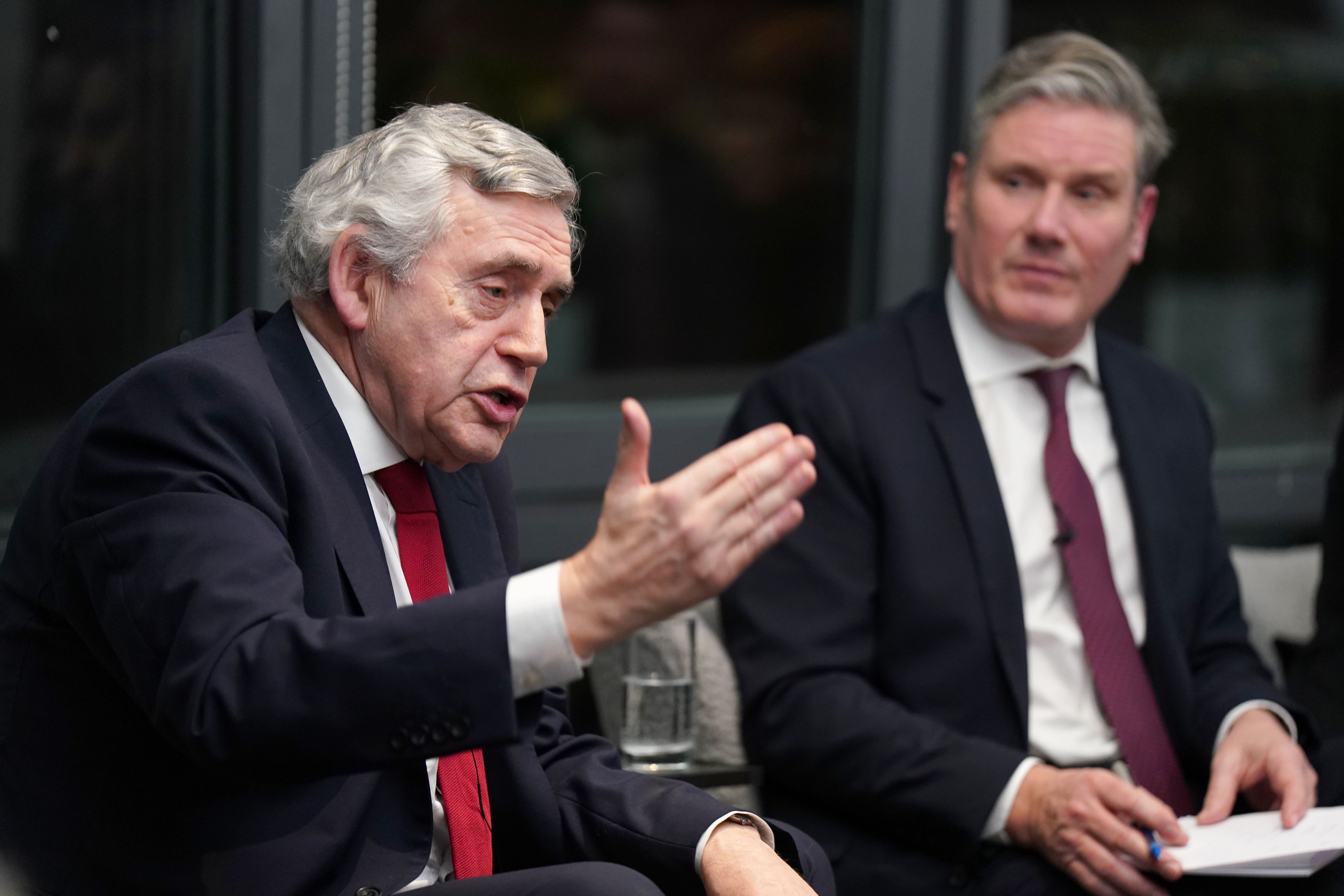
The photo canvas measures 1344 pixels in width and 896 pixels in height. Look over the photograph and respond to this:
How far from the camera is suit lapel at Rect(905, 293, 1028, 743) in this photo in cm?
223

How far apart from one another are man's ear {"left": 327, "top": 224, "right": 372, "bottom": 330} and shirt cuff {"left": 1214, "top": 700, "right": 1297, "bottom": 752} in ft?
5.07

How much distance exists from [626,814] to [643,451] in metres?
0.58

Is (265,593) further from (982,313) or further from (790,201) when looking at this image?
(790,201)

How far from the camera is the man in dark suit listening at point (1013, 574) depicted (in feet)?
6.88

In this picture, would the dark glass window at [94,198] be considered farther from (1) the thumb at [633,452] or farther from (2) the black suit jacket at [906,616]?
(1) the thumb at [633,452]

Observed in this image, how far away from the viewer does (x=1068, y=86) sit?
2410 millimetres

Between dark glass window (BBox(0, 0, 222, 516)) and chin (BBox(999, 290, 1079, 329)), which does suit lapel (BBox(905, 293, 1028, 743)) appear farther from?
dark glass window (BBox(0, 0, 222, 516))

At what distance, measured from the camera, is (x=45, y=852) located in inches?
59.1

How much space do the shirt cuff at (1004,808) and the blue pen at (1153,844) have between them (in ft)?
0.58

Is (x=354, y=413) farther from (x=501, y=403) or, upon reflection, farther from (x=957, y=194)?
(x=957, y=194)

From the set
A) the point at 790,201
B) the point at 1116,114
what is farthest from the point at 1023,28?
the point at 790,201

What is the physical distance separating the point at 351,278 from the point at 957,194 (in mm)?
1281

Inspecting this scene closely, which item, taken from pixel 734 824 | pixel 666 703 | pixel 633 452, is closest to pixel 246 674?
pixel 633 452

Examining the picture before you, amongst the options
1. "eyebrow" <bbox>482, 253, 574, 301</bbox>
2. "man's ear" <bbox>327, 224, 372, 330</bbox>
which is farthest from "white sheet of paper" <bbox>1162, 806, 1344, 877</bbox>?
"man's ear" <bbox>327, 224, 372, 330</bbox>
